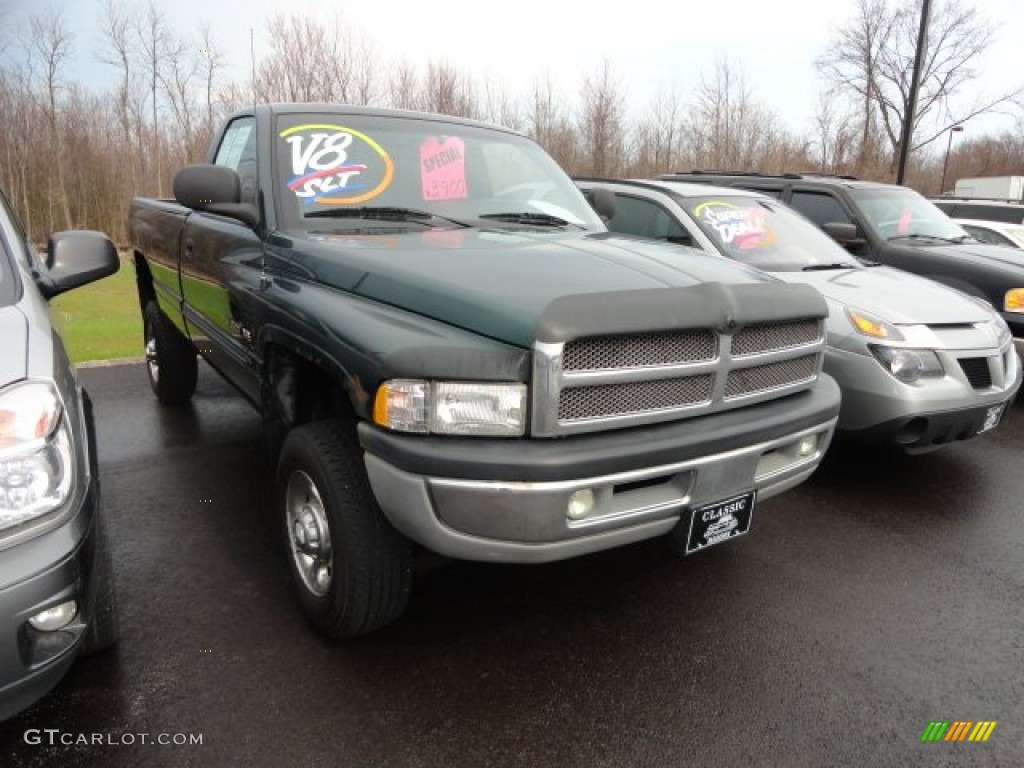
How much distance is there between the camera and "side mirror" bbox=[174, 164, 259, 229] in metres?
2.96

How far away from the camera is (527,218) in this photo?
134 inches

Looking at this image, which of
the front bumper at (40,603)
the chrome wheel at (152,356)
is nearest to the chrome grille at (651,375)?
the front bumper at (40,603)

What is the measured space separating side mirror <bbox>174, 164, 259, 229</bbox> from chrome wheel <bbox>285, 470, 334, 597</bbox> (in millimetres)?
1202

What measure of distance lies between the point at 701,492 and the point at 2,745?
2236 mm

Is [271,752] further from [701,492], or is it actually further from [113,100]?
[113,100]

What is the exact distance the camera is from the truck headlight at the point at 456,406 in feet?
6.65

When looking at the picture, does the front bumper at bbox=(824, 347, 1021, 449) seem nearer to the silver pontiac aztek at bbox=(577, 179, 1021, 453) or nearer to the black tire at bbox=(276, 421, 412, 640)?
the silver pontiac aztek at bbox=(577, 179, 1021, 453)

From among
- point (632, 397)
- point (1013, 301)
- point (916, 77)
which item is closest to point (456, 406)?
point (632, 397)

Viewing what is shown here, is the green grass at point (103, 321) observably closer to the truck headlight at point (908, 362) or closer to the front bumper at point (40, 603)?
the front bumper at point (40, 603)

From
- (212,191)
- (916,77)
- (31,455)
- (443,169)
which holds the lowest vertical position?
(31,455)

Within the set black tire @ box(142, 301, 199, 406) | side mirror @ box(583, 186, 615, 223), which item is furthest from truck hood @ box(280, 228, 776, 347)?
black tire @ box(142, 301, 199, 406)

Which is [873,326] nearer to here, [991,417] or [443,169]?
[991,417]

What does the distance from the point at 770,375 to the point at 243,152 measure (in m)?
2.74

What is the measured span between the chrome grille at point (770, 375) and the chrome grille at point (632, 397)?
6.1 inches
